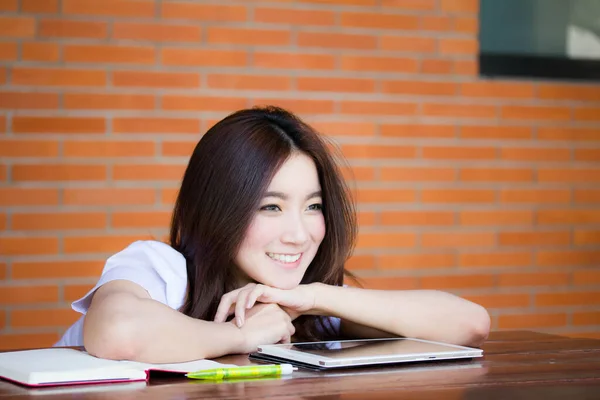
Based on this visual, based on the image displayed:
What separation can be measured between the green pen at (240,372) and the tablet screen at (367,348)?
116 mm

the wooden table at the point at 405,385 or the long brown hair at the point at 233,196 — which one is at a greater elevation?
the long brown hair at the point at 233,196

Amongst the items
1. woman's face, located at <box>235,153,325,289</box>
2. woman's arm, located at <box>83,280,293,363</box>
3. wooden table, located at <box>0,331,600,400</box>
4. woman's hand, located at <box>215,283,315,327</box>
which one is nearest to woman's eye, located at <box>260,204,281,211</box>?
woman's face, located at <box>235,153,325,289</box>

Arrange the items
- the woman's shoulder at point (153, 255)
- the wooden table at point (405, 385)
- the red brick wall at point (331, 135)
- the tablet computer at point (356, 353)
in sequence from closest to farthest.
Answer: the wooden table at point (405, 385), the tablet computer at point (356, 353), the woman's shoulder at point (153, 255), the red brick wall at point (331, 135)

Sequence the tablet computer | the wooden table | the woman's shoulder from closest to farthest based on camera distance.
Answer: the wooden table → the tablet computer → the woman's shoulder

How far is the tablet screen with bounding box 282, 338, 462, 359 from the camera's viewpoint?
55.3 inches

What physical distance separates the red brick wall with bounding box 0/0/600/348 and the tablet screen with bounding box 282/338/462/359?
5.17 ft

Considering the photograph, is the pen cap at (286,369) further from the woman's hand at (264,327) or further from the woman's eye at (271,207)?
the woman's eye at (271,207)

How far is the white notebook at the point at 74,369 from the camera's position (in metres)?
1.19

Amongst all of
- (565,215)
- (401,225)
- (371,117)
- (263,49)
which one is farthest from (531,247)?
(263,49)

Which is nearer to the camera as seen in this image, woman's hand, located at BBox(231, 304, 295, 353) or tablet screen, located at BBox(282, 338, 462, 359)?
tablet screen, located at BBox(282, 338, 462, 359)

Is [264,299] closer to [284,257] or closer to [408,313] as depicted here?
[284,257]

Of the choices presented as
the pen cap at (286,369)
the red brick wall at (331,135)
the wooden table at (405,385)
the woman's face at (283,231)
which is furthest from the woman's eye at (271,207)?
the red brick wall at (331,135)

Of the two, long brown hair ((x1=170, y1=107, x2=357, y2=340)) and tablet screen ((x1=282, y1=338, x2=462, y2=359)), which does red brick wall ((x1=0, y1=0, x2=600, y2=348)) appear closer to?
long brown hair ((x1=170, y1=107, x2=357, y2=340))

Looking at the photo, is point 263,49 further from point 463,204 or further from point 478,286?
point 478,286
